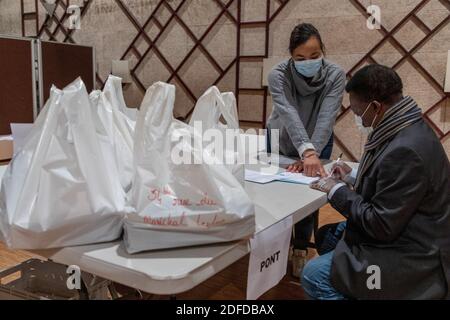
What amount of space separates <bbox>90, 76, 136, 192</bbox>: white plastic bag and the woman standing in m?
0.68

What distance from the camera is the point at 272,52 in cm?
343

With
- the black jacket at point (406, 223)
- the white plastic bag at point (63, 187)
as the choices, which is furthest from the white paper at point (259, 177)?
the white plastic bag at point (63, 187)

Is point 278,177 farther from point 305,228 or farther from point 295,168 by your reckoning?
point 305,228

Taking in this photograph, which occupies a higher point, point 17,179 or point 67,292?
point 17,179

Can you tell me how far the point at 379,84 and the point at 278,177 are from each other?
17.1 inches

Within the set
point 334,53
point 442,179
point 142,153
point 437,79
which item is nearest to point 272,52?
point 334,53

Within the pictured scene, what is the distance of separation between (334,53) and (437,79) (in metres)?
0.77

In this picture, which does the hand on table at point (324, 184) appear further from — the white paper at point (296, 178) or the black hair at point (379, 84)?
the black hair at point (379, 84)

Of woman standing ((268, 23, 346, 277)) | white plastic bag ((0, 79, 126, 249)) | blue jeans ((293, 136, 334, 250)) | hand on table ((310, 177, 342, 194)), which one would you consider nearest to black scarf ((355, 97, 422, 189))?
hand on table ((310, 177, 342, 194))

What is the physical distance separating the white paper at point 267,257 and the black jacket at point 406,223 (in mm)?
149

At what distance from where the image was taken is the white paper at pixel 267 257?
0.80m

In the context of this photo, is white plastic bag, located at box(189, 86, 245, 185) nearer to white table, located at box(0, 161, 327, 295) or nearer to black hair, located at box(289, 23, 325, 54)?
white table, located at box(0, 161, 327, 295)
